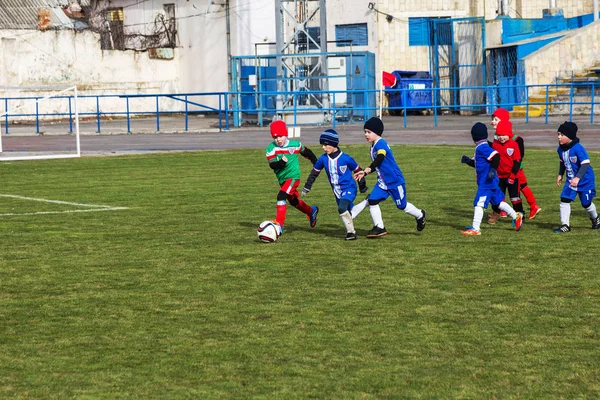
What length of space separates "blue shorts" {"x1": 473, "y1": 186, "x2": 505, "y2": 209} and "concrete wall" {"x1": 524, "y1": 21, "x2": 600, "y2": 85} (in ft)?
119

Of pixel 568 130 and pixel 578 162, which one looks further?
pixel 578 162

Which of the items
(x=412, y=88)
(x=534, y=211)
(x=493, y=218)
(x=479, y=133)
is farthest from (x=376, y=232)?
(x=412, y=88)

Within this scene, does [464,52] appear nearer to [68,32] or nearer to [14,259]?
[68,32]

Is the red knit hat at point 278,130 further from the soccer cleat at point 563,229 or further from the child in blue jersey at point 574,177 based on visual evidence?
the soccer cleat at point 563,229

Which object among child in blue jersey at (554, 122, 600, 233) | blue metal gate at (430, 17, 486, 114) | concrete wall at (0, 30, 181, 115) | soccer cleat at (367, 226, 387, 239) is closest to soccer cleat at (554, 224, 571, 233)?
child in blue jersey at (554, 122, 600, 233)

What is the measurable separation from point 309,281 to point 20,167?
55.7ft

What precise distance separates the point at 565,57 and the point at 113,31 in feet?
83.8

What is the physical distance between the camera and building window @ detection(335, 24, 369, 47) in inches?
2106

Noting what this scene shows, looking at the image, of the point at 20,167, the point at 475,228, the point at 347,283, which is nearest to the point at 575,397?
the point at 347,283

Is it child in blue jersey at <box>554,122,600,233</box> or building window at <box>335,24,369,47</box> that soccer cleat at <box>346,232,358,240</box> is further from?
building window at <box>335,24,369,47</box>

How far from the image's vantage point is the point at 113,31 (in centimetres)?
6078

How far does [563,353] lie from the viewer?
23.5ft

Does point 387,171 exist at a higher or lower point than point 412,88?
lower

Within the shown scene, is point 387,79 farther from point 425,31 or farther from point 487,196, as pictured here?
point 487,196
